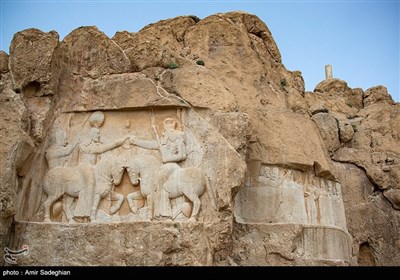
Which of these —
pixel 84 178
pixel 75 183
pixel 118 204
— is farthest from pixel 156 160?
pixel 75 183

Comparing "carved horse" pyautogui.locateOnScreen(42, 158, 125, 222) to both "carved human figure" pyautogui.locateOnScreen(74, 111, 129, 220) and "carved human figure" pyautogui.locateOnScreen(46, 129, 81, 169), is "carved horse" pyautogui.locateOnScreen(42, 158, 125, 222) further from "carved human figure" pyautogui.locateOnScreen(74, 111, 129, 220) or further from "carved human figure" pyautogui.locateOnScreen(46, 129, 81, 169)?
"carved human figure" pyautogui.locateOnScreen(46, 129, 81, 169)

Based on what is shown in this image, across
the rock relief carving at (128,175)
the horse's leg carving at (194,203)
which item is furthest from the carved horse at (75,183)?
the horse's leg carving at (194,203)

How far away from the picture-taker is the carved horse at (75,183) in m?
8.95

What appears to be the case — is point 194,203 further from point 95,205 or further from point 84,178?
point 84,178

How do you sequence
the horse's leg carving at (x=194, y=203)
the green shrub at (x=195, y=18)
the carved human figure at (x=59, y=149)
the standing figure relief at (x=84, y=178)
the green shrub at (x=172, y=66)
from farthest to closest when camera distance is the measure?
the green shrub at (x=195, y=18)
the green shrub at (x=172, y=66)
the carved human figure at (x=59, y=149)
the standing figure relief at (x=84, y=178)
the horse's leg carving at (x=194, y=203)

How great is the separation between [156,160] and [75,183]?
66.5 inches

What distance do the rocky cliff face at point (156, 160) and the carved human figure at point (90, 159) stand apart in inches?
0.9

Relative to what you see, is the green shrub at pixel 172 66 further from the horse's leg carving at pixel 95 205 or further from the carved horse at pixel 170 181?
the horse's leg carving at pixel 95 205

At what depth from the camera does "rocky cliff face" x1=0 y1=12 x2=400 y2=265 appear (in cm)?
845

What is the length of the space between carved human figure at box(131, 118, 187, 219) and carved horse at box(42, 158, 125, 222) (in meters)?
0.74

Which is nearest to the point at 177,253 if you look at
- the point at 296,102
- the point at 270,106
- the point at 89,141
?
the point at 89,141

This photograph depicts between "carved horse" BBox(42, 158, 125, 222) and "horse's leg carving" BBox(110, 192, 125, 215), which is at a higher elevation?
"carved horse" BBox(42, 158, 125, 222)

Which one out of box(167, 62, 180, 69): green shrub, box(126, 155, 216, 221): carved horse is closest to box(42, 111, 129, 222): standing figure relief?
box(126, 155, 216, 221): carved horse

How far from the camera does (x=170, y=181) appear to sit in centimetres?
882
